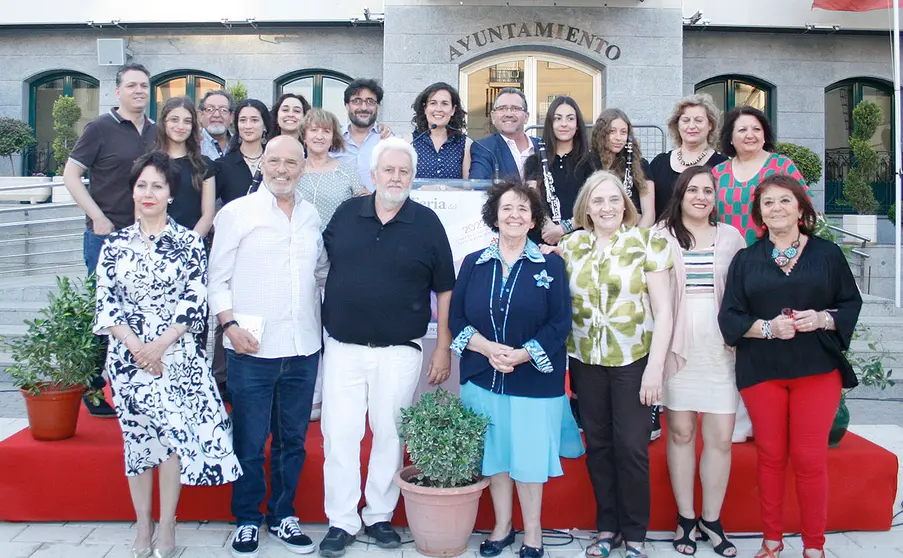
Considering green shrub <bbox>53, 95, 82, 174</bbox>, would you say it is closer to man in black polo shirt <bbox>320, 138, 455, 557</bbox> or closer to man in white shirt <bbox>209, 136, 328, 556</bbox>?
man in white shirt <bbox>209, 136, 328, 556</bbox>

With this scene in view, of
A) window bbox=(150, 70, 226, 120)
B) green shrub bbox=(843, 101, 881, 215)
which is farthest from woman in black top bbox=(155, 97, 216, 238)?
green shrub bbox=(843, 101, 881, 215)

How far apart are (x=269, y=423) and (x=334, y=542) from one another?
676 millimetres

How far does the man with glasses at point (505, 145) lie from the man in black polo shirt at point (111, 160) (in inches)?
82.1

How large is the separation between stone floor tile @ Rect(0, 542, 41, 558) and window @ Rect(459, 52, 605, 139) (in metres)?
9.42

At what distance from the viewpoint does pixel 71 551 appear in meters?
3.96

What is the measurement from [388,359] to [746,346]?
1.74 meters

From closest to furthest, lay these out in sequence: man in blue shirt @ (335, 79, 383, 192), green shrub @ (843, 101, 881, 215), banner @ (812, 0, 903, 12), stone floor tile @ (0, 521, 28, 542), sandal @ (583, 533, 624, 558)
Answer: sandal @ (583, 533, 624, 558)
stone floor tile @ (0, 521, 28, 542)
man in blue shirt @ (335, 79, 383, 192)
green shrub @ (843, 101, 881, 215)
banner @ (812, 0, 903, 12)

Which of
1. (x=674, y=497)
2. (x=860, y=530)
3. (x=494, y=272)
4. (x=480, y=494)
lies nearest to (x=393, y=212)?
(x=494, y=272)

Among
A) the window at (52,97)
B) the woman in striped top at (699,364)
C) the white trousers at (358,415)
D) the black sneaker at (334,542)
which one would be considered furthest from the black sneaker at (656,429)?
the window at (52,97)

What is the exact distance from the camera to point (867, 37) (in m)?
14.0

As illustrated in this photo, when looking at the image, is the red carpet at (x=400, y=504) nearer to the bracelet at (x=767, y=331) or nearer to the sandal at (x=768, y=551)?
the sandal at (x=768, y=551)

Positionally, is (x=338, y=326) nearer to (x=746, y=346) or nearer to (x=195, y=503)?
(x=195, y=503)

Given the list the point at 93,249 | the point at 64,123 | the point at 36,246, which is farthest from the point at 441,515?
the point at 64,123

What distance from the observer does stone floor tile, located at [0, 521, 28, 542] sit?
4.12 metres
